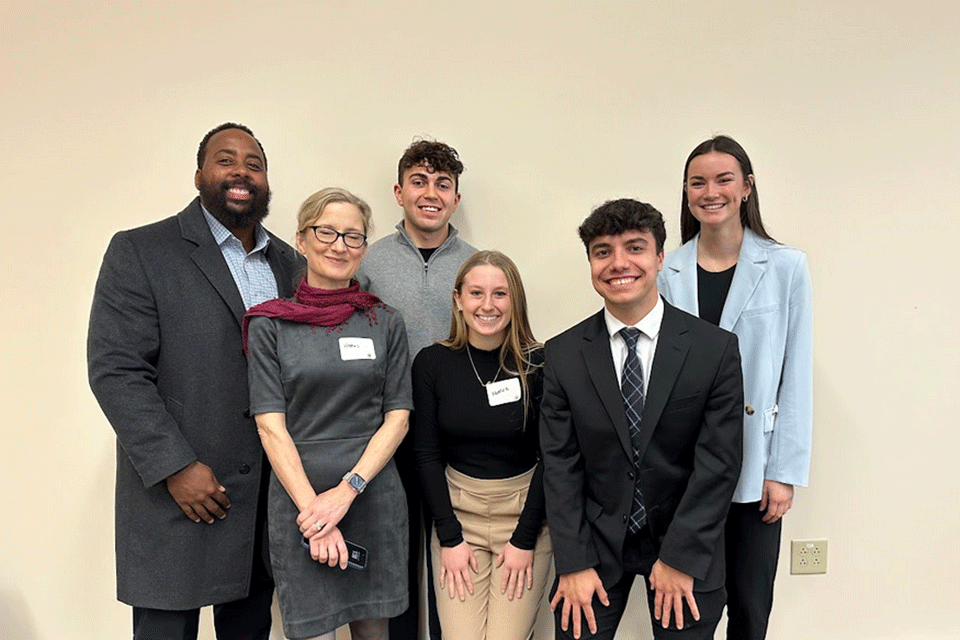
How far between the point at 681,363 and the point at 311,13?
1.97 metres

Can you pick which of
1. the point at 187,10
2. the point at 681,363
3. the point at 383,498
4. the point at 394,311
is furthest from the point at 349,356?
the point at 187,10

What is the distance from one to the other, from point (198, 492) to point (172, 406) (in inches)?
10.4

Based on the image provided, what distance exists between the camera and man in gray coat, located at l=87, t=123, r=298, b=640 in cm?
162

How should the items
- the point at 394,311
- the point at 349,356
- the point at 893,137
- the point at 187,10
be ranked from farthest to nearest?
1. the point at 893,137
2. the point at 187,10
3. the point at 394,311
4. the point at 349,356

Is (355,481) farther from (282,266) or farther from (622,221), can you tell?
(622,221)

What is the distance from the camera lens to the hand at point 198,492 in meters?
1.63

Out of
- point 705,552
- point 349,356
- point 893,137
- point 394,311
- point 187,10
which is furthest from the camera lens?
point 893,137

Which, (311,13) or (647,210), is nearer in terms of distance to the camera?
(647,210)

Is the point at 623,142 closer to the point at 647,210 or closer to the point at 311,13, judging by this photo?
the point at 647,210

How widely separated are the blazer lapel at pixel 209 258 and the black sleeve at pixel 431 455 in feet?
1.95

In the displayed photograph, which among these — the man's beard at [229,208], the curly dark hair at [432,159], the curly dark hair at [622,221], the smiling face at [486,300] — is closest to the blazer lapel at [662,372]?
the curly dark hair at [622,221]

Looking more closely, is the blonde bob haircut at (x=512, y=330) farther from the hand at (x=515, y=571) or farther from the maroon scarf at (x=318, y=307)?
the hand at (x=515, y=571)

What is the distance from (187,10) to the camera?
89.6 inches

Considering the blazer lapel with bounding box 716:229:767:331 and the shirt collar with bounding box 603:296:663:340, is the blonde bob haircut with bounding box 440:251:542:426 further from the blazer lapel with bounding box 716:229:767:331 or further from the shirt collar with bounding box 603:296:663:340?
the blazer lapel with bounding box 716:229:767:331
